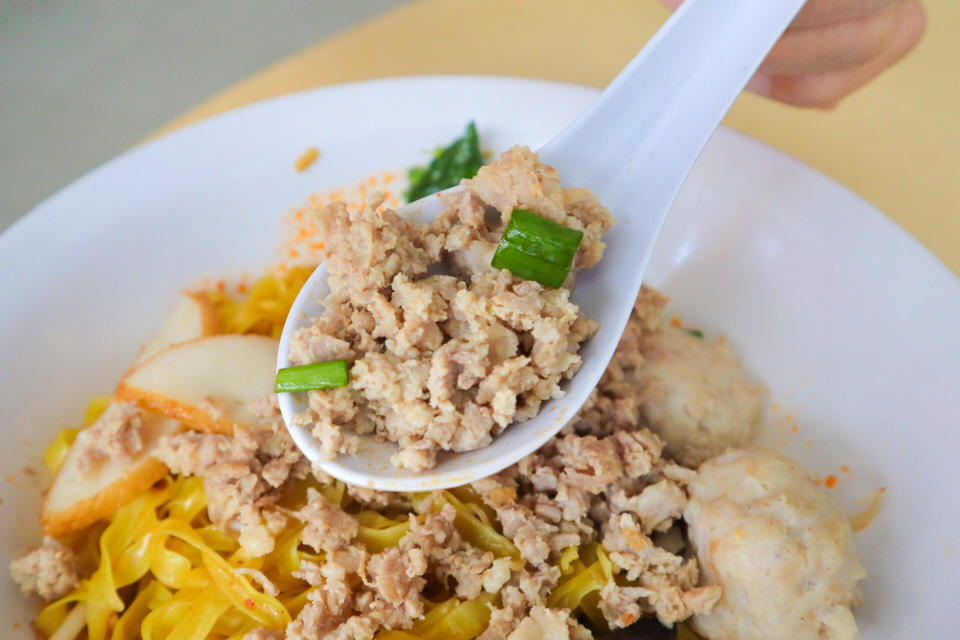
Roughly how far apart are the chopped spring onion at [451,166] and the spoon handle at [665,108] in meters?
0.83

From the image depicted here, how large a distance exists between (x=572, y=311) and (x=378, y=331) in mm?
479

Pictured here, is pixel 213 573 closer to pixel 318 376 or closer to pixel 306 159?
pixel 318 376

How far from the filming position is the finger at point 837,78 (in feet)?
8.57

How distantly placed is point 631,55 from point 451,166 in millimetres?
1252

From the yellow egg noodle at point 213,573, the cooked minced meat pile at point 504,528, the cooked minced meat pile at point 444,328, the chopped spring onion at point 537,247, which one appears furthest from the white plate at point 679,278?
the chopped spring onion at point 537,247

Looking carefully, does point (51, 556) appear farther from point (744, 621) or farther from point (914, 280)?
point (914, 280)

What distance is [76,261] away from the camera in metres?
2.70

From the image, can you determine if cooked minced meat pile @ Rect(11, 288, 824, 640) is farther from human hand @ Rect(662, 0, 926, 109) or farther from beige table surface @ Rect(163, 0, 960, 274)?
beige table surface @ Rect(163, 0, 960, 274)

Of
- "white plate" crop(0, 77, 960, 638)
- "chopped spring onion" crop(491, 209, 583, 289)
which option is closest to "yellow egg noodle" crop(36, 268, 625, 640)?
"white plate" crop(0, 77, 960, 638)

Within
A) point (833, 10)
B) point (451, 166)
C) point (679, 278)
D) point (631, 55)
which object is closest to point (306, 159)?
point (451, 166)

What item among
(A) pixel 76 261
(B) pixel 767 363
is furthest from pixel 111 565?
(B) pixel 767 363

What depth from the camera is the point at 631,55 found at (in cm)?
358

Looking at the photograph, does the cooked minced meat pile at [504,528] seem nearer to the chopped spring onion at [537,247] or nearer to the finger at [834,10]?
the chopped spring onion at [537,247]

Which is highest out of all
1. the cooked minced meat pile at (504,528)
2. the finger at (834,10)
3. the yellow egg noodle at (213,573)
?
the finger at (834,10)
